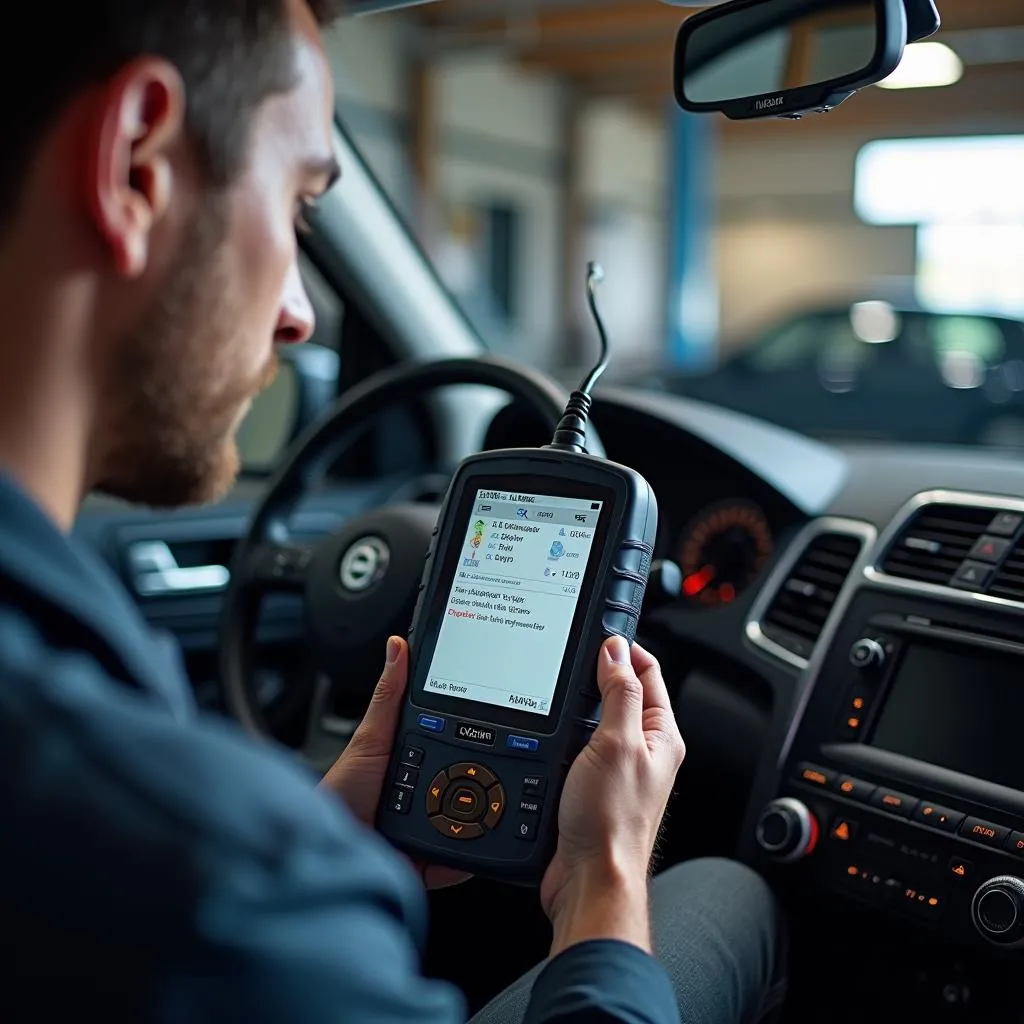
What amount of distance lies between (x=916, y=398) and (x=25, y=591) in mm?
8138

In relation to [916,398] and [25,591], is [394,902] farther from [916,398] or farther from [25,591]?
[916,398]

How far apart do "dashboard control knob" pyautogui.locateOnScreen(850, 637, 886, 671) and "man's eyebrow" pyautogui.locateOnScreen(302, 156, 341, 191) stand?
34.7 inches

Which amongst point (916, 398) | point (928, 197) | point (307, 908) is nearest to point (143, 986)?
point (307, 908)

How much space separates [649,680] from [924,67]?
1072 mm

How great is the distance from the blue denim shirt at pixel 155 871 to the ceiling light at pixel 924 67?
2.89 feet

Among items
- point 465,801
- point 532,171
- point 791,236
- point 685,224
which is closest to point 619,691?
point 465,801

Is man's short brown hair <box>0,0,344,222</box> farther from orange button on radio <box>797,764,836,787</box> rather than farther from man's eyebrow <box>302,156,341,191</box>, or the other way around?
orange button on radio <box>797,764,836,787</box>

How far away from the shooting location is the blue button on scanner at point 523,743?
3.69 feet

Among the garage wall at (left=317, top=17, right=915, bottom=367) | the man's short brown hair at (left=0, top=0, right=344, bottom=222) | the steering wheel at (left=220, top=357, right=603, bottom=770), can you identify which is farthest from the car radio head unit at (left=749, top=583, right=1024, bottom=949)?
the garage wall at (left=317, top=17, right=915, bottom=367)

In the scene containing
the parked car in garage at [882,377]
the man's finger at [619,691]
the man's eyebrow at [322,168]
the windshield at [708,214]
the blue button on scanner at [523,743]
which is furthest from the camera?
the windshield at [708,214]

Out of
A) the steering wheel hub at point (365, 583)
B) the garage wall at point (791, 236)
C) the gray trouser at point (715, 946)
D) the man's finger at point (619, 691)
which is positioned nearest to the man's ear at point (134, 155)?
the man's finger at point (619, 691)

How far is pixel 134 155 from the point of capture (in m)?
0.77

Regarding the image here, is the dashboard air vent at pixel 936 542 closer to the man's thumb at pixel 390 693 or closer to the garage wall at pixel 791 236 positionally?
the man's thumb at pixel 390 693

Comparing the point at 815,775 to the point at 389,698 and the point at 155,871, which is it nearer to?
the point at 389,698
